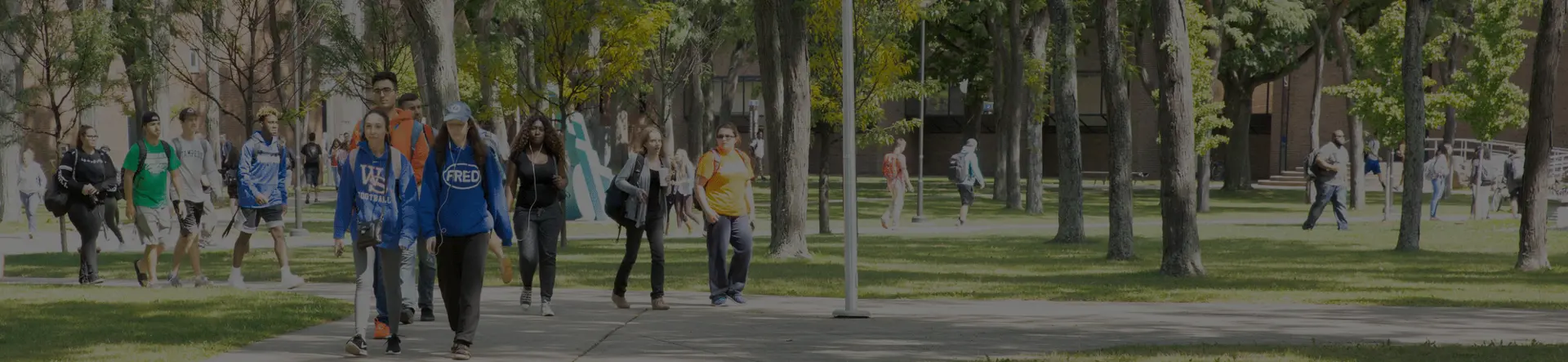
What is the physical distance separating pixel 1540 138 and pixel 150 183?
41.2ft

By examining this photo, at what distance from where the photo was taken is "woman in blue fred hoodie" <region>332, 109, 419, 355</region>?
9664 millimetres

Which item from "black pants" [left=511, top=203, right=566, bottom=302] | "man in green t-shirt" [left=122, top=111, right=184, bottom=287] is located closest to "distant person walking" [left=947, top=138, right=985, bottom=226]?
"man in green t-shirt" [left=122, top=111, right=184, bottom=287]

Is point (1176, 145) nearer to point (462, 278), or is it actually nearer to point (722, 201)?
point (722, 201)

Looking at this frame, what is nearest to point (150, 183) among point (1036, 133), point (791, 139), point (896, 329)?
point (896, 329)

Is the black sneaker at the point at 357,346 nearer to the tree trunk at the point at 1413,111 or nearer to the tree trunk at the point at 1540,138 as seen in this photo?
the tree trunk at the point at 1540,138

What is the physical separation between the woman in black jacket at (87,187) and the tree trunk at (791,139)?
22.5 feet

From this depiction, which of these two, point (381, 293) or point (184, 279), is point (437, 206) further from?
point (184, 279)

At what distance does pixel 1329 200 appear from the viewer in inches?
1067

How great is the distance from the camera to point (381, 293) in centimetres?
1055

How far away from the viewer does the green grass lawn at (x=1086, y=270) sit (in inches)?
576

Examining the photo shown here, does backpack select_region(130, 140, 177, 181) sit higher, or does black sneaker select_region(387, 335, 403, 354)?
backpack select_region(130, 140, 177, 181)

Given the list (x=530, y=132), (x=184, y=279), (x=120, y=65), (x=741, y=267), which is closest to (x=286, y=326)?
(x=530, y=132)

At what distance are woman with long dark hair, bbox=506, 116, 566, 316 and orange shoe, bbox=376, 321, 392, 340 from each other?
1.63 m

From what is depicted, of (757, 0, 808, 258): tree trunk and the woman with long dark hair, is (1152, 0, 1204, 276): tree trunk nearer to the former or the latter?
(757, 0, 808, 258): tree trunk
